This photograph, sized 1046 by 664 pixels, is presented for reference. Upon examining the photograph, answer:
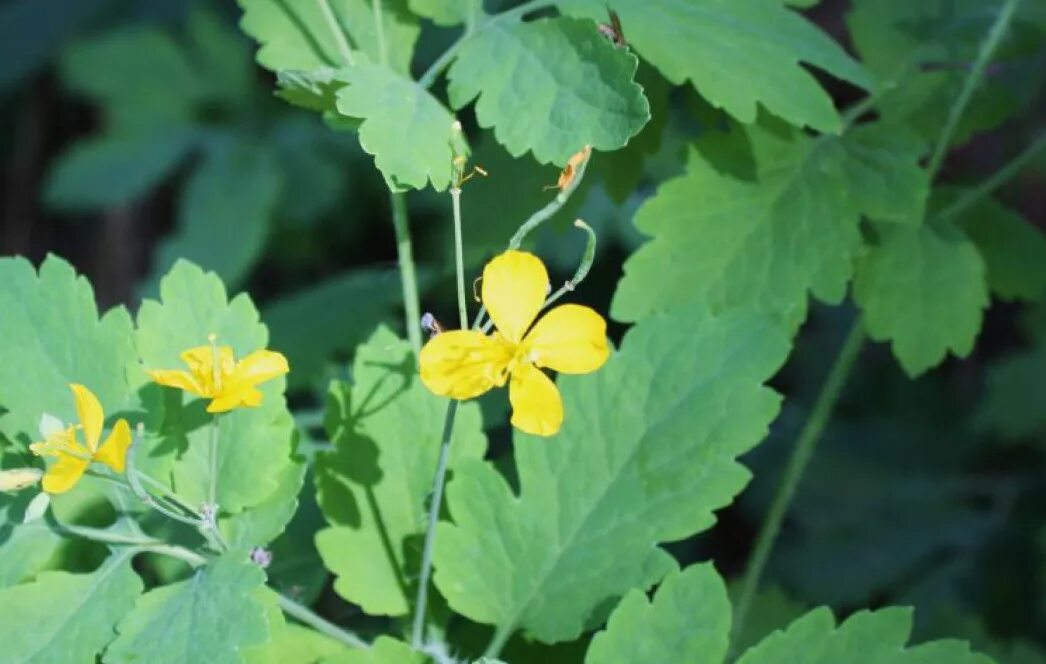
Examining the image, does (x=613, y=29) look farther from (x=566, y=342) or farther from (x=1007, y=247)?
(x=1007, y=247)

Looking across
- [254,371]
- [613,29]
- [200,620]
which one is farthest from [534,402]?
[613,29]

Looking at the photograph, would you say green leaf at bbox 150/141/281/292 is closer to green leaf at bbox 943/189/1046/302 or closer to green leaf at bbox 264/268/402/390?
green leaf at bbox 264/268/402/390

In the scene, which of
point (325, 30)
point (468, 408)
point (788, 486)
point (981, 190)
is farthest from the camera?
point (981, 190)

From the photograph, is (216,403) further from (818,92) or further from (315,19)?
(818,92)

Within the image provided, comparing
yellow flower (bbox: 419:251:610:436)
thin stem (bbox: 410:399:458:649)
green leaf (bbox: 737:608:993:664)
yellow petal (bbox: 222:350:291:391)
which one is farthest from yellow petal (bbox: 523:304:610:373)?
green leaf (bbox: 737:608:993:664)

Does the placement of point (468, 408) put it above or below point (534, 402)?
below

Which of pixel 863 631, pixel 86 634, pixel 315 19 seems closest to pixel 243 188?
pixel 315 19

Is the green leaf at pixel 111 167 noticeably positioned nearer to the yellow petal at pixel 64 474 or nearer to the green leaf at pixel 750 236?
the green leaf at pixel 750 236
